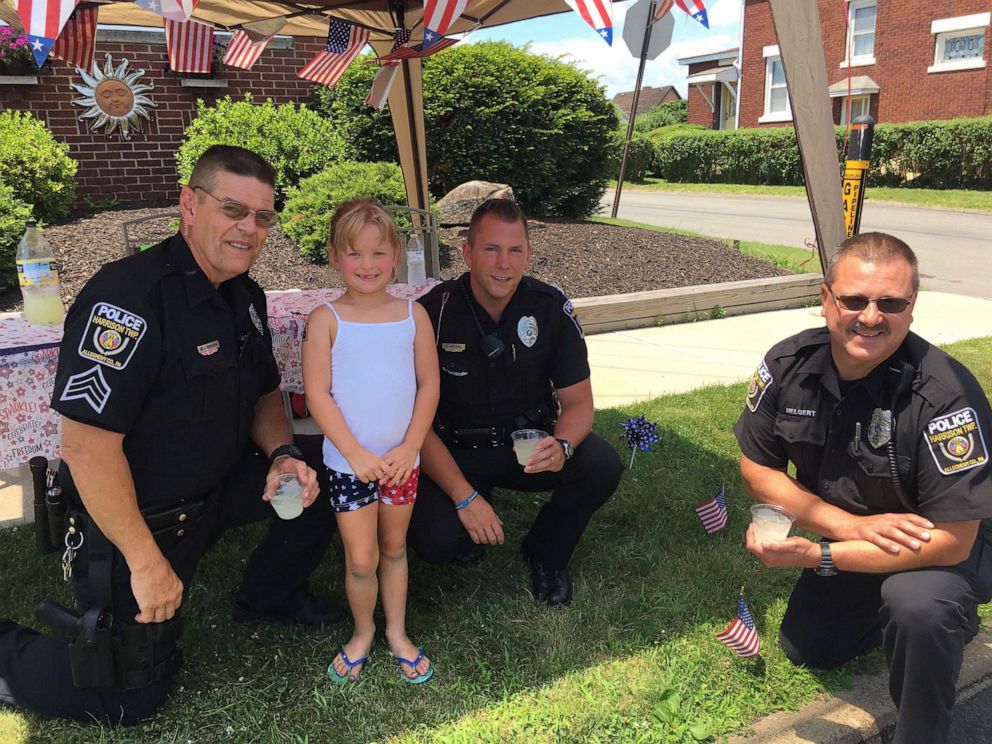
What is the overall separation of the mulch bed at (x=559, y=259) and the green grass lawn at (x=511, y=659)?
14.4 ft

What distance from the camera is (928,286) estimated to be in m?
9.45

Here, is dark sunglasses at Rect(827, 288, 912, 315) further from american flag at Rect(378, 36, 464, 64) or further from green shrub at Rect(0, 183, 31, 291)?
green shrub at Rect(0, 183, 31, 291)

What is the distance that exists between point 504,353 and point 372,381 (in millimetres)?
656

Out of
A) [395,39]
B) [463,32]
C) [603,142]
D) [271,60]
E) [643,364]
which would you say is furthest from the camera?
[603,142]

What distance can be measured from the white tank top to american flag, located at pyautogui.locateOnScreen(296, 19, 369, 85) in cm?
364

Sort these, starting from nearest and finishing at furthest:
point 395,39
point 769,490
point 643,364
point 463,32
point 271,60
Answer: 1. point 769,490
2. point 395,39
3. point 463,32
4. point 643,364
5. point 271,60

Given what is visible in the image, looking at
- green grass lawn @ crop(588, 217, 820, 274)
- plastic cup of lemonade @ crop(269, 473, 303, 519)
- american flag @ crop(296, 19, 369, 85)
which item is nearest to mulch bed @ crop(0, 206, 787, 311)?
green grass lawn @ crop(588, 217, 820, 274)

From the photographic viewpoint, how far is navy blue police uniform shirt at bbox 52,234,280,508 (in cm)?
199

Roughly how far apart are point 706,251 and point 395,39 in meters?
5.73

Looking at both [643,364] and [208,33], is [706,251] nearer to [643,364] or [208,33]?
[643,364]

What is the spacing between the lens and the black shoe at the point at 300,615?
9.18 ft

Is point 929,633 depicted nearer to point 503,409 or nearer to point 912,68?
point 503,409

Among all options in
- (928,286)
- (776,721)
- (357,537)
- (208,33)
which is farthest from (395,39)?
(928,286)

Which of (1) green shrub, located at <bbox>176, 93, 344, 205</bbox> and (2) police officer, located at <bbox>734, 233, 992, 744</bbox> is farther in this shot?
(1) green shrub, located at <bbox>176, 93, 344, 205</bbox>
